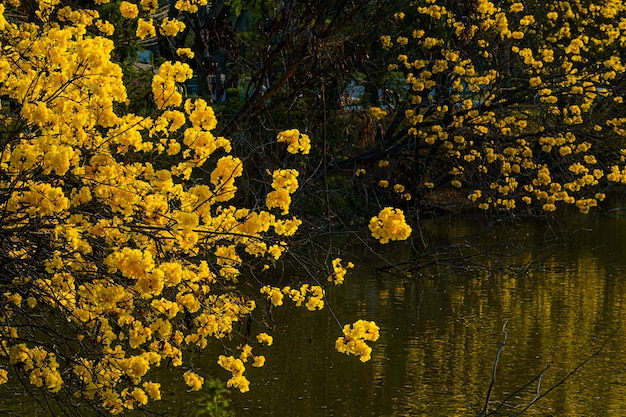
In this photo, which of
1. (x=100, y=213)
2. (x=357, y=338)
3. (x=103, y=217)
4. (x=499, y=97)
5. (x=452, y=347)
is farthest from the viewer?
(x=499, y=97)

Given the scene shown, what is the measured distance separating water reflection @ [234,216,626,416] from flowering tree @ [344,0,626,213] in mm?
1506

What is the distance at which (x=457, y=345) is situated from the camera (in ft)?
44.7

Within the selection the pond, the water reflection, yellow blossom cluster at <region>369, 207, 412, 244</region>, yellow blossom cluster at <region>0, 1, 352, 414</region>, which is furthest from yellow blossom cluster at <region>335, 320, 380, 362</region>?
the water reflection

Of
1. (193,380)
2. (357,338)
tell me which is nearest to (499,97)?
(193,380)

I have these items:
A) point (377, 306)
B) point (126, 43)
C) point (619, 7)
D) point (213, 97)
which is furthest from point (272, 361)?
point (619, 7)

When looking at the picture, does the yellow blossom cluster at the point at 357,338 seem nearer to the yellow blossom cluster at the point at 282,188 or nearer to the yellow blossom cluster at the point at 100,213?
the yellow blossom cluster at the point at 100,213

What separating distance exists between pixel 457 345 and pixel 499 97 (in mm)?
6984

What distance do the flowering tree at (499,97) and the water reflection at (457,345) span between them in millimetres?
1506

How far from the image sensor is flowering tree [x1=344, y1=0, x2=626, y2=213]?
18969mm

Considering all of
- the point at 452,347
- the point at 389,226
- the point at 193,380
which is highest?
the point at 389,226

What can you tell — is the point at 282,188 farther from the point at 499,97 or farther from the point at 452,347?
the point at 499,97

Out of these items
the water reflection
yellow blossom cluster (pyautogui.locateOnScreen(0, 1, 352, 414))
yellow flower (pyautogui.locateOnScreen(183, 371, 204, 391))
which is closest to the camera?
yellow blossom cluster (pyautogui.locateOnScreen(0, 1, 352, 414))

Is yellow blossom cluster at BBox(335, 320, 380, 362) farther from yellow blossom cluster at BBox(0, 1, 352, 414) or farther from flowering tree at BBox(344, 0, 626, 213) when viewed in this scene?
flowering tree at BBox(344, 0, 626, 213)

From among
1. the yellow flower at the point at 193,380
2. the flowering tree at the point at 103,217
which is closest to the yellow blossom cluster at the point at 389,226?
the flowering tree at the point at 103,217
